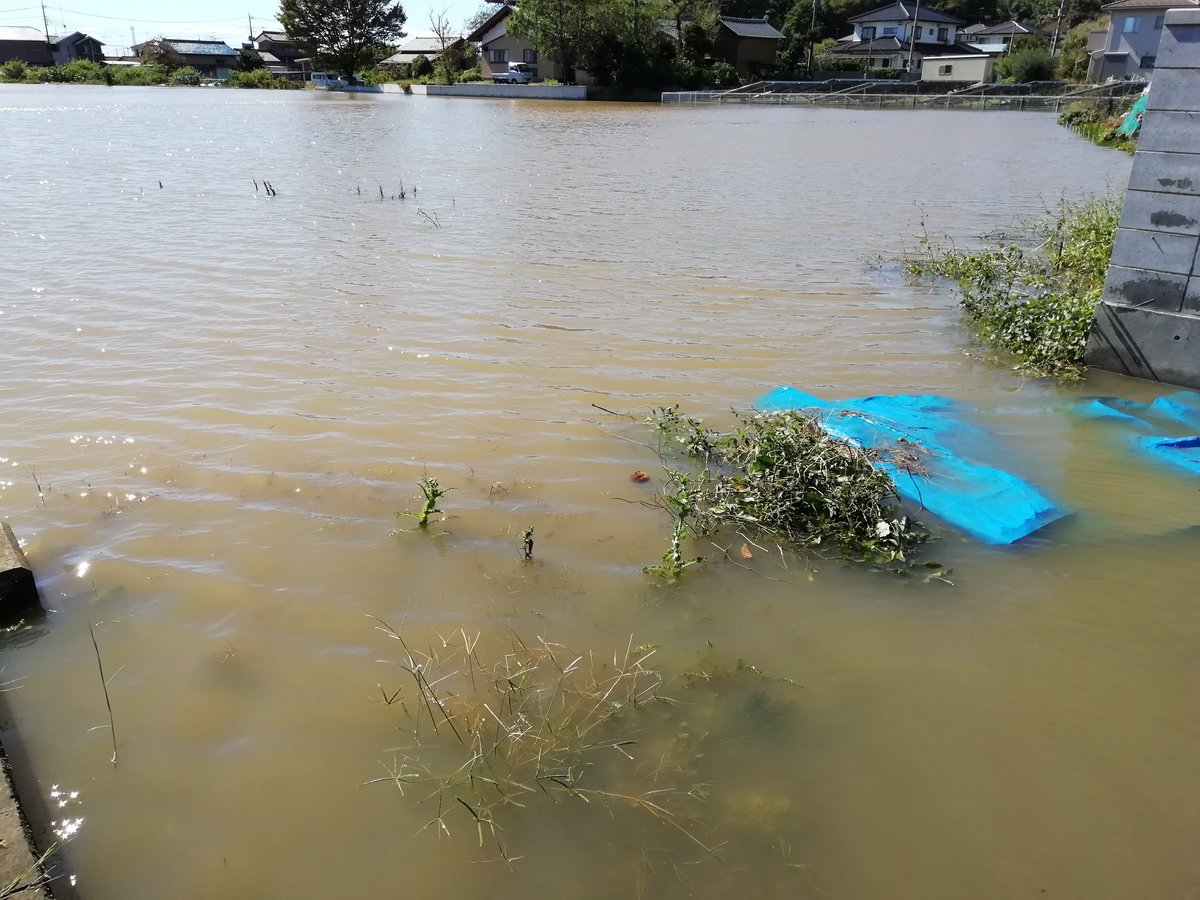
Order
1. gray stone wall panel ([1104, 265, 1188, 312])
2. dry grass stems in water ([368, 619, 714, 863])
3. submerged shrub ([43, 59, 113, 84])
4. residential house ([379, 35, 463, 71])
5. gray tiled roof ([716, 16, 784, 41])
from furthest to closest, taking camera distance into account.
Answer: residential house ([379, 35, 463, 71]) → submerged shrub ([43, 59, 113, 84]) → gray tiled roof ([716, 16, 784, 41]) → gray stone wall panel ([1104, 265, 1188, 312]) → dry grass stems in water ([368, 619, 714, 863])

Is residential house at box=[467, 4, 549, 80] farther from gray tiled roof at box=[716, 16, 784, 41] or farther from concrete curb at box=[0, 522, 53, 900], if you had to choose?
concrete curb at box=[0, 522, 53, 900]

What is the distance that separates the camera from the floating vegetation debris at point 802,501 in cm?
398

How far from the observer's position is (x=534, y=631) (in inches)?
136

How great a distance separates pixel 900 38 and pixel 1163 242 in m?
84.4

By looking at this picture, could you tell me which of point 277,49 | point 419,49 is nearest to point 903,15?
point 419,49

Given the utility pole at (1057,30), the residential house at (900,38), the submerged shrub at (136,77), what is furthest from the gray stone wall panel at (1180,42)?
the submerged shrub at (136,77)

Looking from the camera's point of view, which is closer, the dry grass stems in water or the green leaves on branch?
the dry grass stems in water

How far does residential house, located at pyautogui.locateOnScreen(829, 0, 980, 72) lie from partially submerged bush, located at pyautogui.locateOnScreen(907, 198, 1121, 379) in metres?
72.3

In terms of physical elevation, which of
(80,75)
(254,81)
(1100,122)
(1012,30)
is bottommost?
(1100,122)

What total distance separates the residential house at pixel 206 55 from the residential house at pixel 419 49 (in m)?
19.3

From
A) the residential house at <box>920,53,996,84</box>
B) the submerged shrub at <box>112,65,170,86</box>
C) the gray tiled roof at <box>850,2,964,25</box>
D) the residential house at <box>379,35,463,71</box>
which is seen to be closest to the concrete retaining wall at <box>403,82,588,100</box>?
the residential house at <box>379,35,463,71</box>

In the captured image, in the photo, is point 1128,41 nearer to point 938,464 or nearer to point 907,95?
point 907,95

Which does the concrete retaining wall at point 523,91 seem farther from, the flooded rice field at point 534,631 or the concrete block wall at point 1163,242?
the concrete block wall at point 1163,242

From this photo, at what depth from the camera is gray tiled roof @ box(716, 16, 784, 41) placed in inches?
2689
